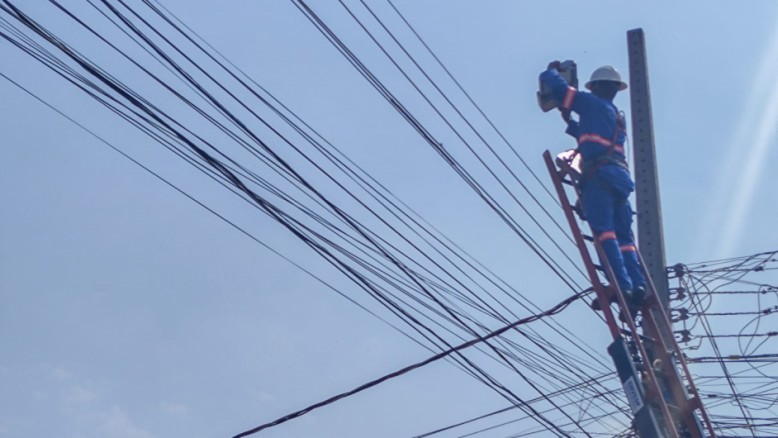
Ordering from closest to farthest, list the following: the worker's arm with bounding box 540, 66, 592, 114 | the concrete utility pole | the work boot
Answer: the work boot → the worker's arm with bounding box 540, 66, 592, 114 → the concrete utility pole

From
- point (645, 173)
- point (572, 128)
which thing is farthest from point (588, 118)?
point (645, 173)

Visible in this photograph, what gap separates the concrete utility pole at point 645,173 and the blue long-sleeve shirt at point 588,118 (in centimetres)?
190

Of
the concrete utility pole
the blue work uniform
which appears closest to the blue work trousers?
the blue work uniform

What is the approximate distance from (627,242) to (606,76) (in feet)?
4.95

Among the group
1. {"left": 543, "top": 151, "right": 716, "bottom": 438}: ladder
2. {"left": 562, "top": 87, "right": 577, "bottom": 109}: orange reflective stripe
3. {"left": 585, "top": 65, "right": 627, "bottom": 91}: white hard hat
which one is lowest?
{"left": 543, "top": 151, "right": 716, "bottom": 438}: ladder

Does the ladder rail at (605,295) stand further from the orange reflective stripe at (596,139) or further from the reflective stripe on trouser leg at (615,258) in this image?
the orange reflective stripe at (596,139)

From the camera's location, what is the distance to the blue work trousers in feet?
24.9

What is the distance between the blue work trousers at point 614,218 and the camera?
24.9 ft

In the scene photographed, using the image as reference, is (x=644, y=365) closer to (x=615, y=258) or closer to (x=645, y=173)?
(x=615, y=258)

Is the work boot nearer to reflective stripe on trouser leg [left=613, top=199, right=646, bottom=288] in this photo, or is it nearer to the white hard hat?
reflective stripe on trouser leg [left=613, top=199, right=646, bottom=288]

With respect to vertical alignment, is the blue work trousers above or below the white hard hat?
below

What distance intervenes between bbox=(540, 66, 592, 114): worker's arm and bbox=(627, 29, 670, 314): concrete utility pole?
2.13m

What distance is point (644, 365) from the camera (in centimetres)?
678

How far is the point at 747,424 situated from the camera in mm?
10266
